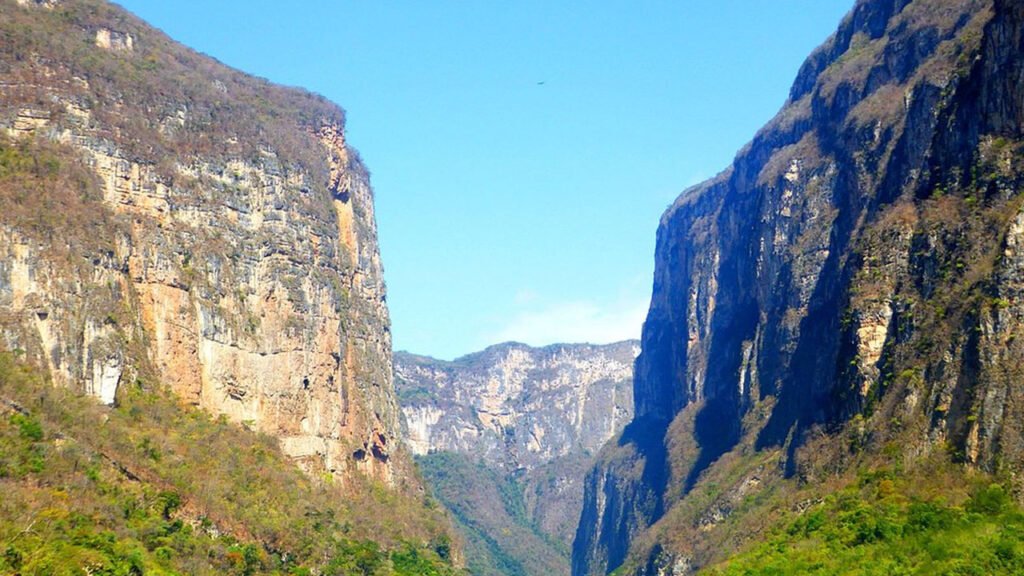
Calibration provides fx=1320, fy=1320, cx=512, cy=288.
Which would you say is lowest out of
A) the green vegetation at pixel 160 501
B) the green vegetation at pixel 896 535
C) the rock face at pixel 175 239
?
the green vegetation at pixel 896 535

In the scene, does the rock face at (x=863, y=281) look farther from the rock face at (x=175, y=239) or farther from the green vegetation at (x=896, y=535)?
the rock face at (x=175, y=239)

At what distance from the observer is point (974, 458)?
3036 inches

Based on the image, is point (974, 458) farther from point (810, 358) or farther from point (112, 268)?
point (112, 268)

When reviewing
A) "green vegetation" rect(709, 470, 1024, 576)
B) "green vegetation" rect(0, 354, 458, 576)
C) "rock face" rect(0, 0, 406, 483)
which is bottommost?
"green vegetation" rect(709, 470, 1024, 576)

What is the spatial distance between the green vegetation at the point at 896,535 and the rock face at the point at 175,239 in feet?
161

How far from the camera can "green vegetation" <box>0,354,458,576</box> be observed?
248 ft

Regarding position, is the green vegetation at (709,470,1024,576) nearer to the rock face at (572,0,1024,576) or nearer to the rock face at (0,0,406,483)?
the rock face at (572,0,1024,576)

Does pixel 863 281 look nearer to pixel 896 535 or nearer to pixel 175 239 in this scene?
pixel 896 535

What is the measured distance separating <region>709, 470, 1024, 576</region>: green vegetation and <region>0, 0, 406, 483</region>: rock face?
4918cm

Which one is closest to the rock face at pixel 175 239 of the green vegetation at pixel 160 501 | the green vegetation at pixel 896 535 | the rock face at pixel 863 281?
the green vegetation at pixel 160 501

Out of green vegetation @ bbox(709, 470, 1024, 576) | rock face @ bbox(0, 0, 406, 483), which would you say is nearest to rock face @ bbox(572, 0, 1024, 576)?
green vegetation @ bbox(709, 470, 1024, 576)

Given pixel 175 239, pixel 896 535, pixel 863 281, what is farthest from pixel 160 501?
pixel 863 281

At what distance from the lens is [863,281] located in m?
103

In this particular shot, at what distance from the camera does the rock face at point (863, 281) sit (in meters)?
83.4
